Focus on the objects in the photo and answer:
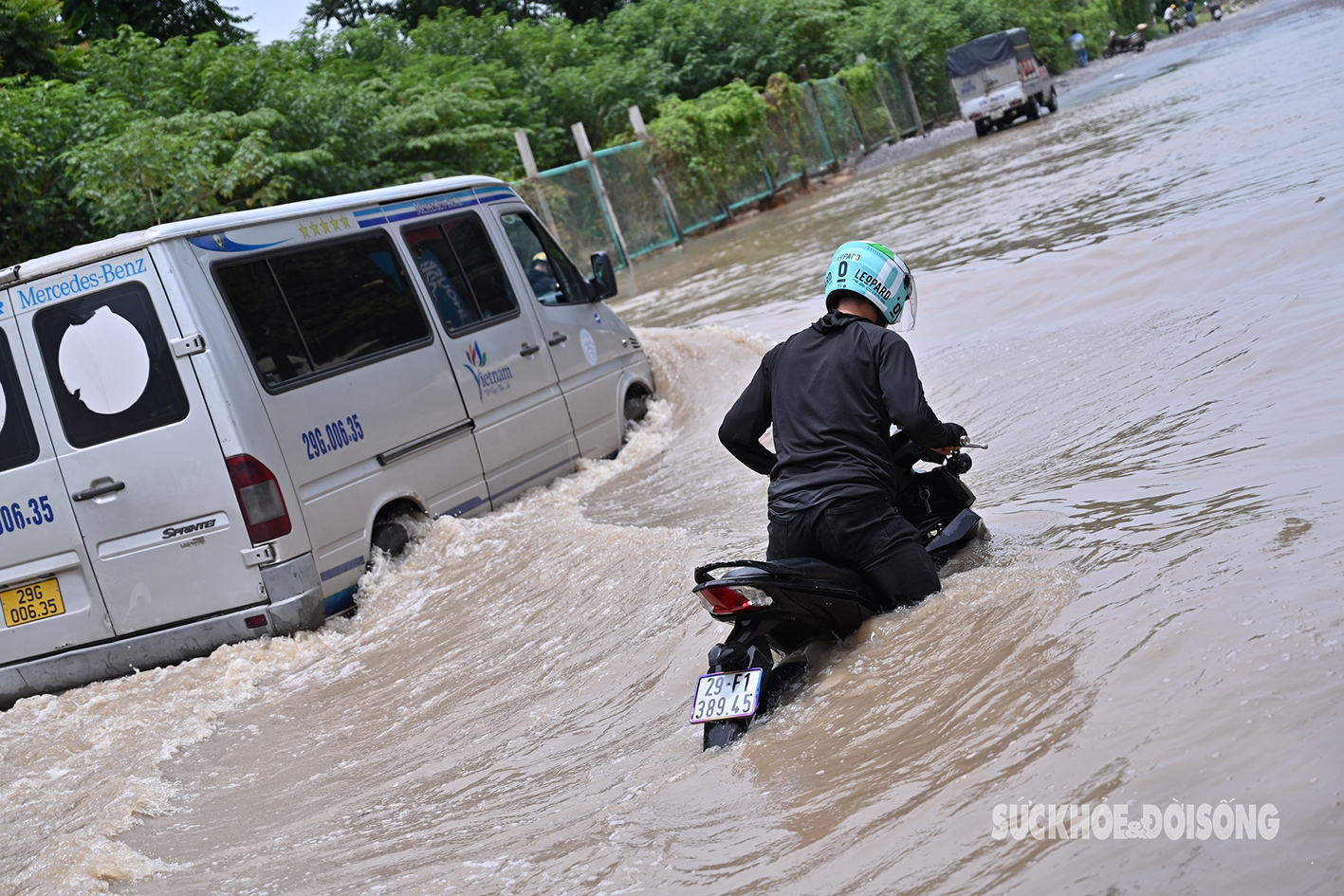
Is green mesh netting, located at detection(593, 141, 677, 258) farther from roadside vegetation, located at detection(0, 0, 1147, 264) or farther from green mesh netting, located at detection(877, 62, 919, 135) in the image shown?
green mesh netting, located at detection(877, 62, 919, 135)

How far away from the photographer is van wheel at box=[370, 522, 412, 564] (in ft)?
21.4

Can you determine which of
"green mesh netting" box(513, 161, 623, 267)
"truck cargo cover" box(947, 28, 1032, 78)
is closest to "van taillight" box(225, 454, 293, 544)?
"green mesh netting" box(513, 161, 623, 267)

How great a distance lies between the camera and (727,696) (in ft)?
12.4

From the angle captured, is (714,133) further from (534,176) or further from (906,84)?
(906,84)

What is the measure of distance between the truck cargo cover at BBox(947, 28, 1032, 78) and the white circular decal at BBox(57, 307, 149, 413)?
111 feet

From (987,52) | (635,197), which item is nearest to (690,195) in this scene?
(635,197)

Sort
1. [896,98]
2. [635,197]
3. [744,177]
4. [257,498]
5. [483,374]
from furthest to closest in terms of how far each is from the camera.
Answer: [896,98] < [744,177] < [635,197] < [483,374] < [257,498]

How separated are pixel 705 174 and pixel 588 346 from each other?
19.4 meters

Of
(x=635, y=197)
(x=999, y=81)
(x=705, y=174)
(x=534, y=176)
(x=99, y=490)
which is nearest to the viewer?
(x=99, y=490)

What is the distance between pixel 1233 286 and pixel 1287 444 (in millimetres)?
3495

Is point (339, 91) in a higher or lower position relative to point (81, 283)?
higher

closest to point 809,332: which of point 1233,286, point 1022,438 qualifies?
point 1022,438

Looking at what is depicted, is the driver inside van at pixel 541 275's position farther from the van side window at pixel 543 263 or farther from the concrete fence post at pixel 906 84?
the concrete fence post at pixel 906 84

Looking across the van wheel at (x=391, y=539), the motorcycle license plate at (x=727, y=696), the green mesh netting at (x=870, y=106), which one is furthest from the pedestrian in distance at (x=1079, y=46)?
the motorcycle license plate at (x=727, y=696)
